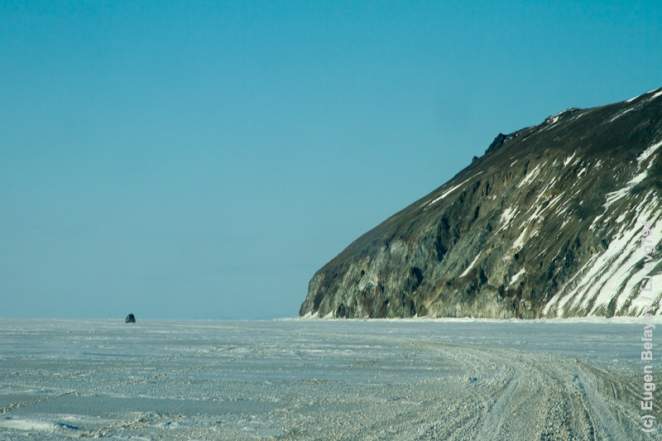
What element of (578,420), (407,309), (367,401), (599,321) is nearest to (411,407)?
(367,401)

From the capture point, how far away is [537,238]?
128500 millimetres

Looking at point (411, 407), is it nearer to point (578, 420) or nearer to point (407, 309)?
point (578, 420)

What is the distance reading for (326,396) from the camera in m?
21.2

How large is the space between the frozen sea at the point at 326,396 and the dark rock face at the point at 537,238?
66614mm

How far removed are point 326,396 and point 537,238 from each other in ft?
368

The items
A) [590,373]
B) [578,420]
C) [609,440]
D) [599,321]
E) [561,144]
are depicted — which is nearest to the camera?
[609,440]

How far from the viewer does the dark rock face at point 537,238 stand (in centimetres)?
10712

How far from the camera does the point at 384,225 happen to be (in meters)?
192

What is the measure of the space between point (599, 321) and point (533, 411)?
8082cm

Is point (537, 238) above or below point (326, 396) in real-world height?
above

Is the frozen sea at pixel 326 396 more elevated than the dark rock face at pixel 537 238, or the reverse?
the dark rock face at pixel 537 238

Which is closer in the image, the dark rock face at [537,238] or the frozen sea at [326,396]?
the frozen sea at [326,396]

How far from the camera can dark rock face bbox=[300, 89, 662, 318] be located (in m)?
107

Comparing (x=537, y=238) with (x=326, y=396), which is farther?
(x=537, y=238)
